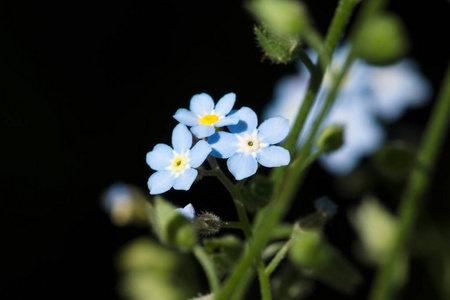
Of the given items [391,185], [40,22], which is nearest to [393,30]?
[391,185]

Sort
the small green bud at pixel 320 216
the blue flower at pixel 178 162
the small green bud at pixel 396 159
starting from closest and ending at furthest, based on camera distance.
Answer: the blue flower at pixel 178 162 < the small green bud at pixel 320 216 < the small green bud at pixel 396 159

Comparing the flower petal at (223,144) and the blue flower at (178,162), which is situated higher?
the blue flower at (178,162)

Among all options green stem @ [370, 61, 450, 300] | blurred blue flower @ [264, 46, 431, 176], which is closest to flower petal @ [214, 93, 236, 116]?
green stem @ [370, 61, 450, 300]

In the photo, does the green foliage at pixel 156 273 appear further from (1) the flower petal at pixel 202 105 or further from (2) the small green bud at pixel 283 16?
(2) the small green bud at pixel 283 16

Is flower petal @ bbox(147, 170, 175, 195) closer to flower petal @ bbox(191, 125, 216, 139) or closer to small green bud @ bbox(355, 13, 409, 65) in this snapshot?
flower petal @ bbox(191, 125, 216, 139)

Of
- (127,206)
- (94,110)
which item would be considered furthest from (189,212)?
(94,110)

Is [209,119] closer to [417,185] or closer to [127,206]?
[417,185]

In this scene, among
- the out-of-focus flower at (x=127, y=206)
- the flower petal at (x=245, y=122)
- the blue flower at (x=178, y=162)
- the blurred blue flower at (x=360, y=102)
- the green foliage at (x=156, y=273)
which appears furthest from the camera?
the blurred blue flower at (x=360, y=102)

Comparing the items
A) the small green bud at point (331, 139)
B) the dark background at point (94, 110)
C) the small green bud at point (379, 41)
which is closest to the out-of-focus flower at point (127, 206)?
the dark background at point (94, 110)
